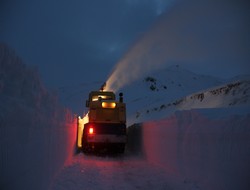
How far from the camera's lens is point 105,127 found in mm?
19422

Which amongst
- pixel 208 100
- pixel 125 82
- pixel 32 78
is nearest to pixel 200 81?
pixel 125 82

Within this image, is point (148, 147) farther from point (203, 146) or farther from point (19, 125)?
point (19, 125)

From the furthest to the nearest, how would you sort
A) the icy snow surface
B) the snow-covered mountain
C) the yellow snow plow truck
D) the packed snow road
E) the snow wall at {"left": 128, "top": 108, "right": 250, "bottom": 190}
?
1. the snow-covered mountain
2. the yellow snow plow truck
3. the packed snow road
4. the snow wall at {"left": 128, "top": 108, "right": 250, "bottom": 190}
5. the icy snow surface

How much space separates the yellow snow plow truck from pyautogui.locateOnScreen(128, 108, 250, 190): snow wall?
5146 millimetres

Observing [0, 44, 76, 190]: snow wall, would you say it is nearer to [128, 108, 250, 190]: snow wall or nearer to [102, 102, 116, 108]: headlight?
[128, 108, 250, 190]: snow wall

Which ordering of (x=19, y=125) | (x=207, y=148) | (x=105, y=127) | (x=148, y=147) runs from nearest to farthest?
(x=19, y=125)
(x=207, y=148)
(x=148, y=147)
(x=105, y=127)

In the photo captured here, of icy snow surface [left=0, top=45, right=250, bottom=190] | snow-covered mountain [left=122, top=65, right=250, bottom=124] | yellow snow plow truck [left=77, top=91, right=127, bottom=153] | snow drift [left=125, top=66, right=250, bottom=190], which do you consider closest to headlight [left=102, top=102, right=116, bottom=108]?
yellow snow plow truck [left=77, top=91, right=127, bottom=153]

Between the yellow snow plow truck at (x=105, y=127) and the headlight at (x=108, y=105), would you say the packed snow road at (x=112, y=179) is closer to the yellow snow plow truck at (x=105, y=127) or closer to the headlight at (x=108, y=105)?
the yellow snow plow truck at (x=105, y=127)

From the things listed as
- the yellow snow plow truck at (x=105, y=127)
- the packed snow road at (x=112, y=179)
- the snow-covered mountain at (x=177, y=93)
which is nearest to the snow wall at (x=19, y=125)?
the packed snow road at (x=112, y=179)

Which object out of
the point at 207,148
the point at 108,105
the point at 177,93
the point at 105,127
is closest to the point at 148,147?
the point at 105,127

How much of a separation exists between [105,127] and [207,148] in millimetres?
11146

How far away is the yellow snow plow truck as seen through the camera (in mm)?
19062

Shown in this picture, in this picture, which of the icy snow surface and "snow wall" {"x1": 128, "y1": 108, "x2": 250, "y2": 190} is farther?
"snow wall" {"x1": 128, "y1": 108, "x2": 250, "y2": 190}

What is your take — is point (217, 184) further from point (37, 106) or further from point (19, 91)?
point (19, 91)
